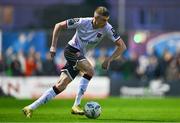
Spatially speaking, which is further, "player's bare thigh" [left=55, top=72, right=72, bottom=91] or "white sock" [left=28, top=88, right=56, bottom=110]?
"player's bare thigh" [left=55, top=72, right=72, bottom=91]

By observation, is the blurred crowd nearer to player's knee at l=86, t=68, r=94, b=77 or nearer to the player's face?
player's knee at l=86, t=68, r=94, b=77

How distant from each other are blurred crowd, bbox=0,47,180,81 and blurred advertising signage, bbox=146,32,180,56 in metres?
2.55

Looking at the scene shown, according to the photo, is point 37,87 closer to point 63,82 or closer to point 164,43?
point 164,43

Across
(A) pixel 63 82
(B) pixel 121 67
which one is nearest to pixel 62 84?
(A) pixel 63 82

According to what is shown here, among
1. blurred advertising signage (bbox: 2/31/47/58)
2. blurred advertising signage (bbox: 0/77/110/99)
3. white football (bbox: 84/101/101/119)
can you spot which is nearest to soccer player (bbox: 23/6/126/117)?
white football (bbox: 84/101/101/119)

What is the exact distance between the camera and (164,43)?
38.4 m

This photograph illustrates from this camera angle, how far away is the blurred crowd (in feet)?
109

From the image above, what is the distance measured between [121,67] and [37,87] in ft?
14.8

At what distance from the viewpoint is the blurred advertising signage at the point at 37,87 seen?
3130 cm

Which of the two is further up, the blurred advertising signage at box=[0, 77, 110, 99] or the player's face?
the player's face

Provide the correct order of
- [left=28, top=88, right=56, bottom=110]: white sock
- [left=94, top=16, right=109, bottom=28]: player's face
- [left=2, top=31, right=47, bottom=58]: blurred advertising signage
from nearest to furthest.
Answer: [left=28, top=88, right=56, bottom=110]: white sock < [left=94, top=16, right=109, bottom=28]: player's face < [left=2, top=31, right=47, bottom=58]: blurred advertising signage

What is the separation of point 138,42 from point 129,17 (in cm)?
2255

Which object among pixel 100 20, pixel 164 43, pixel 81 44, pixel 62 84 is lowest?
pixel 164 43

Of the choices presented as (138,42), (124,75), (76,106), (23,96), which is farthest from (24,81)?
(76,106)
